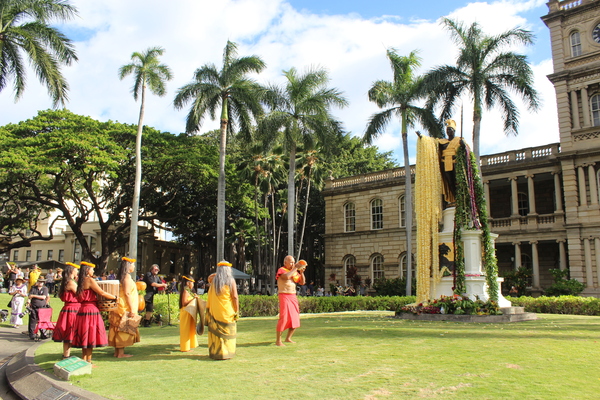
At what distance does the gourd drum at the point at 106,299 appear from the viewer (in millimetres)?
7617

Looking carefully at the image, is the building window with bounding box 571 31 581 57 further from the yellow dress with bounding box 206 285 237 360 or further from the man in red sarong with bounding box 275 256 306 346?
the yellow dress with bounding box 206 285 237 360

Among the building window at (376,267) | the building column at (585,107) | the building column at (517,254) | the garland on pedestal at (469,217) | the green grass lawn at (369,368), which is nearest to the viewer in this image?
the green grass lawn at (369,368)

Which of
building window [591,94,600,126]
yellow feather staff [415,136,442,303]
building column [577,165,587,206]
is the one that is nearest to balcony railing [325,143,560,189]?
building column [577,165,587,206]

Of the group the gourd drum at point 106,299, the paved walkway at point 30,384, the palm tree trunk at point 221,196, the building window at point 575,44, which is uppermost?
the building window at point 575,44

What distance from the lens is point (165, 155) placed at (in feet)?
96.3

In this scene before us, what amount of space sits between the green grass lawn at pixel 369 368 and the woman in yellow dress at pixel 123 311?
282 mm

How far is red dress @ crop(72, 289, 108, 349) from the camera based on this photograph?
288 inches

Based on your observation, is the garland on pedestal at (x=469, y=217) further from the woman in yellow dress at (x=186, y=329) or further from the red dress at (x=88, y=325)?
the red dress at (x=88, y=325)

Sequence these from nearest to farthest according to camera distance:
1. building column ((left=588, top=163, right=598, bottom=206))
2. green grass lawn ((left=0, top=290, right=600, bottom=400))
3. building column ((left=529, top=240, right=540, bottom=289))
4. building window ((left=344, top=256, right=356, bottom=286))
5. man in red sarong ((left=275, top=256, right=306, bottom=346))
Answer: green grass lawn ((left=0, top=290, right=600, bottom=400))
man in red sarong ((left=275, top=256, right=306, bottom=346))
building column ((left=588, top=163, right=598, bottom=206))
building column ((left=529, top=240, right=540, bottom=289))
building window ((left=344, top=256, right=356, bottom=286))

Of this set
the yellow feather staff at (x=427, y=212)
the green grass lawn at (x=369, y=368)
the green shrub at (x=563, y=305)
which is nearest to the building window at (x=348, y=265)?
the green shrub at (x=563, y=305)

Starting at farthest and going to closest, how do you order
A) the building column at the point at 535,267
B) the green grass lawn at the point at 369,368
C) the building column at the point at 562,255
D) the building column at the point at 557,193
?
the building column at the point at 557,193, the building column at the point at 535,267, the building column at the point at 562,255, the green grass lawn at the point at 369,368

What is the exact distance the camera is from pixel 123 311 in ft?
27.1

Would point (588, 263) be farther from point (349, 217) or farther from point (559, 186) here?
point (349, 217)

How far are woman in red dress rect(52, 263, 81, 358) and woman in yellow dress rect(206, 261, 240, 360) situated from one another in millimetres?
2047
